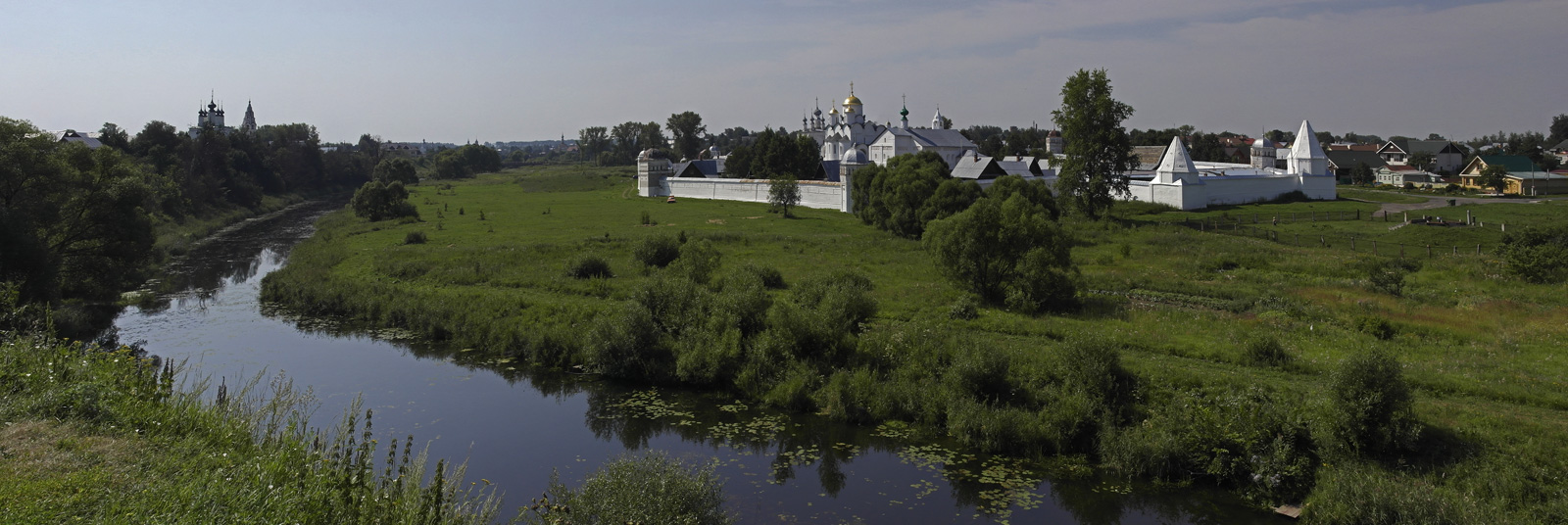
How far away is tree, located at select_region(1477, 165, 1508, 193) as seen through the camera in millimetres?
48531

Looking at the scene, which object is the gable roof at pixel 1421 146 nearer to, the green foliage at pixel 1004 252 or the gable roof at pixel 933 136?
the gable roof at pixel 933 136

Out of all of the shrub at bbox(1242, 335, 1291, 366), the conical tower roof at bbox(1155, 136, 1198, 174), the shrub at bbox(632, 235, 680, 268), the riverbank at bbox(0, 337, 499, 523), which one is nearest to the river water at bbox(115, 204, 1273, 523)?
the riverbank at bbox(0, 337, 499, 523)

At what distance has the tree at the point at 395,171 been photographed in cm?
6944

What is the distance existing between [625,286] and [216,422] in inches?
510

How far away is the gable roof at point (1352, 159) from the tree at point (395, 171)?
69473mm

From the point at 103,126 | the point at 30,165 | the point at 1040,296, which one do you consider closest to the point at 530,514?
the point at 1040,296

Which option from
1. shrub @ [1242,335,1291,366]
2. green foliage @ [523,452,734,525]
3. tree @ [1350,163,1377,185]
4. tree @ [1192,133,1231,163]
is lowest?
green foliage @ [523,452,734,525]

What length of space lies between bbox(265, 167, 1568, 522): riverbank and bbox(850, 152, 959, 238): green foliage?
4.74 meters

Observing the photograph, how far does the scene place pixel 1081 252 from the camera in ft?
90.3

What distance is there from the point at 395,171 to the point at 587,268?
2159 inches

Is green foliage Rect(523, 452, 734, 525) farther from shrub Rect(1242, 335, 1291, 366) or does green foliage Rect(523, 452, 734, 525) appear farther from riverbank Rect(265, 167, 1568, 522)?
shrub Rect(1242, 335, 1291, 366)

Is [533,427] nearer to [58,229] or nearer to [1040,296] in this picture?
[1040,296]

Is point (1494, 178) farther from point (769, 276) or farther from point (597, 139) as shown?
point (597, 139)

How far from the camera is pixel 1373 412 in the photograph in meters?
10.3
